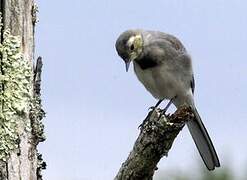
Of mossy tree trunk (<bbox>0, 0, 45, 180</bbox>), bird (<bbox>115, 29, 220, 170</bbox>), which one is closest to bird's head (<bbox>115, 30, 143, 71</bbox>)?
bird (<bbox>115, 29, 220, 170</bbox>)

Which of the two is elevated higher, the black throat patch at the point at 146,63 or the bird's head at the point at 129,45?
the bird's head at the point at 129,45

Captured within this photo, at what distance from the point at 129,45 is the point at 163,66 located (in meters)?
0.32

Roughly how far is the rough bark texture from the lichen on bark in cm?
55

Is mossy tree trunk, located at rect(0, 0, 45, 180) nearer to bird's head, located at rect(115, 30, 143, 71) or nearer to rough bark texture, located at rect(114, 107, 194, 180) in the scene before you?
rough bark texture, located at rect(114, 107, 194, 180)

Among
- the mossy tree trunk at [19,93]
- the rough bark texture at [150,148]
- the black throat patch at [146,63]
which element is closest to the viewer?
the rough bark texture at [150,148]

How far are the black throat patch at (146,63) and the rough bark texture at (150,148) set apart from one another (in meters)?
2.68

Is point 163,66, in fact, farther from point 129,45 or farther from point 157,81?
point 129,45

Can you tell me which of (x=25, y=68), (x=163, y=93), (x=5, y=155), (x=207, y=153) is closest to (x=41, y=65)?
(x=25, y=68)

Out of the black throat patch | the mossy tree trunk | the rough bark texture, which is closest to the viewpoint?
the rough bark texture

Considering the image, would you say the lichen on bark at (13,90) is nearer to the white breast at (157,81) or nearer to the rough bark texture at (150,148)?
the rough bark texture at (150,148)

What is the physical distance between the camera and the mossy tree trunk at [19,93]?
3680mm

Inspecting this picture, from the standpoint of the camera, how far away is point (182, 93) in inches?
260

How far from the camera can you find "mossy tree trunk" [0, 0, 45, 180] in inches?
145

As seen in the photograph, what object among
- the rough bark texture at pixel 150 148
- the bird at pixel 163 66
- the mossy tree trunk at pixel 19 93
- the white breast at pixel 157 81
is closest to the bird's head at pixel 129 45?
the bird at pixel 163 66
